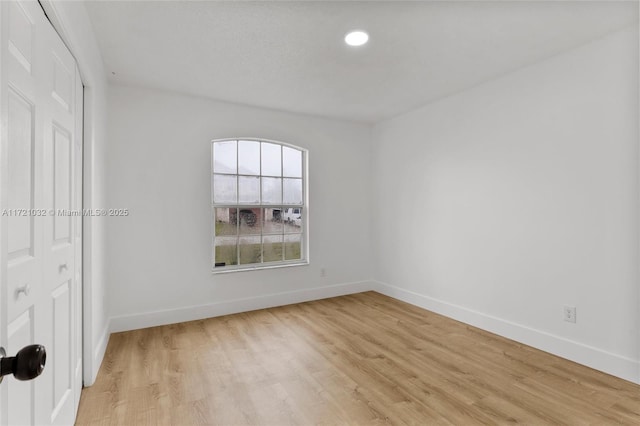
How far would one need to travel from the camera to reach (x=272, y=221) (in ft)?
14.1

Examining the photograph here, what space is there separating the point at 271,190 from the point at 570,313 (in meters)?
3.41

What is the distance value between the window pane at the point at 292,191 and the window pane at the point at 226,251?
0.90 metres

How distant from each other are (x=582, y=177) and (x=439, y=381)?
6.64 ft

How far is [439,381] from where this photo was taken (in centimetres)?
235

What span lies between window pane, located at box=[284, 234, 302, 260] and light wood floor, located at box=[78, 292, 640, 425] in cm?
115

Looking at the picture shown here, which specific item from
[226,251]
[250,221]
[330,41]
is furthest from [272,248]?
[330,41]

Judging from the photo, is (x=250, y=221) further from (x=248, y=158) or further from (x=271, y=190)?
(x=248, y=158)

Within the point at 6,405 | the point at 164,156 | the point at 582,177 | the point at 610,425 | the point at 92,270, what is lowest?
the point at 610,425

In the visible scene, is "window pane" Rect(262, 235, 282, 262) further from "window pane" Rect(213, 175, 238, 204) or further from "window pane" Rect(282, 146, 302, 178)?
"window pane" Rect(282, 146, 302, 178)

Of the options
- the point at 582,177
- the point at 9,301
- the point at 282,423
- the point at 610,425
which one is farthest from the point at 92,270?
the point at 582,177

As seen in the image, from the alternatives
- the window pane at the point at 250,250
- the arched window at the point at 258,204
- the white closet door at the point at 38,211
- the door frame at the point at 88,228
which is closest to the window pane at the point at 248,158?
the arched window at the point at 258,204

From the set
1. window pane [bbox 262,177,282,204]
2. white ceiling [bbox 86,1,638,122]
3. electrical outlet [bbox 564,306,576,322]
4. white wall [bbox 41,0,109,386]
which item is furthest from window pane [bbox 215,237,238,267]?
electrical outlet [bbox 564,306,576,322]

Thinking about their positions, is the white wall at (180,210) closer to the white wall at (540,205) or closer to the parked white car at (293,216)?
the parked white car at (293,216)

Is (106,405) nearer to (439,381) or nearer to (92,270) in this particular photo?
(92,270)
